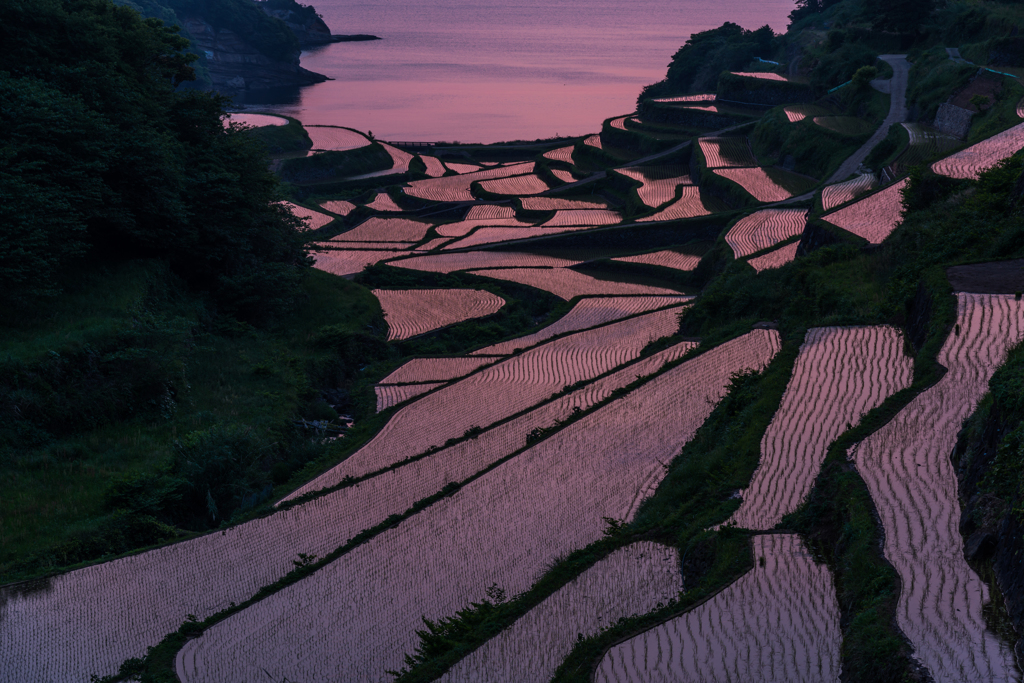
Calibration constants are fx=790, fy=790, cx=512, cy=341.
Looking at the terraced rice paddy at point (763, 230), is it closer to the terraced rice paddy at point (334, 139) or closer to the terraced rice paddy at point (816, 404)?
the terraced rice paddy at point (816, 404)

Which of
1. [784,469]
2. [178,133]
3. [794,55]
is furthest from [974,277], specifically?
[794,55]

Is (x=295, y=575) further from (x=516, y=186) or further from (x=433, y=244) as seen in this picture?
(x=516, y=186)

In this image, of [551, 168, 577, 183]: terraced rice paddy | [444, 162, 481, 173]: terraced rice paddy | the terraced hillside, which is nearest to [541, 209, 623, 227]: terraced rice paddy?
[551, 168, 577, 183]: terraced rice paddy

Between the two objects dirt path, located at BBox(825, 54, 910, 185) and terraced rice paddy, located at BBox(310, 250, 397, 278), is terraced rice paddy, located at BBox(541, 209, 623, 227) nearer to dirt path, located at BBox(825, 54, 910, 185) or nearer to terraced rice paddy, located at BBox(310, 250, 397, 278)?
terraced rice paddy, located at BBox(310, 250, 397, 278)

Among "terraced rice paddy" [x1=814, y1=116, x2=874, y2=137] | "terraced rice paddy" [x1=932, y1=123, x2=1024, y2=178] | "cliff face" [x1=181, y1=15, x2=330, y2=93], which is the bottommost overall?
"terraced rice paddy" [x1=932, y1=123, x2=1024, y2=178]

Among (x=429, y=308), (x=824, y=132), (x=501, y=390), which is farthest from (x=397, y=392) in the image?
(x=824, y=132)

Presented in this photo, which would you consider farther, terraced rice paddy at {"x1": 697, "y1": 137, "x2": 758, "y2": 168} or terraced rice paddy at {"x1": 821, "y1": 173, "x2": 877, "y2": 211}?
terraced rice paddy at {"x1": 697, "y1": 137, "x2": 758, "y2": 168}

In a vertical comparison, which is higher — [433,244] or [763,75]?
[763,75]
